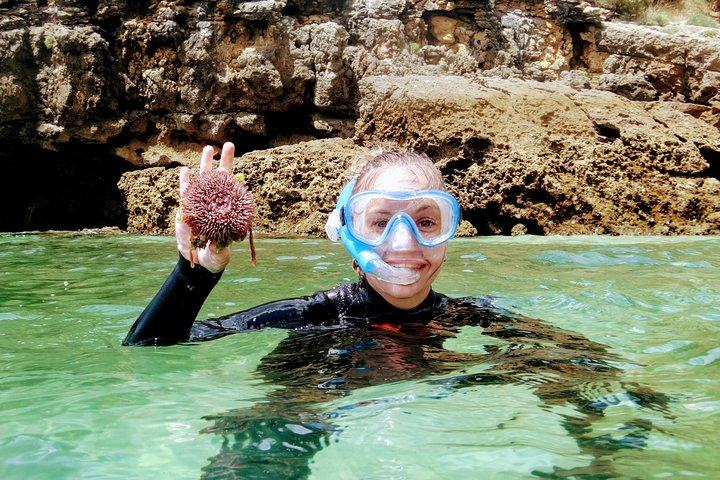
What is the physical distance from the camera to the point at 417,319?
305 centimetres

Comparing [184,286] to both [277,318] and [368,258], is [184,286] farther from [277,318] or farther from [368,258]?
[368,258]

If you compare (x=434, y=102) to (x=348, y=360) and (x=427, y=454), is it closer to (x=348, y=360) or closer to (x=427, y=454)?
(x=348, y=360)

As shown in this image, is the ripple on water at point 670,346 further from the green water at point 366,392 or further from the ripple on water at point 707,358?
the ripple on water at point 707,358

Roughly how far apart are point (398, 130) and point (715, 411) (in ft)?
27.1

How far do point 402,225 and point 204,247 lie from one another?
0.80m

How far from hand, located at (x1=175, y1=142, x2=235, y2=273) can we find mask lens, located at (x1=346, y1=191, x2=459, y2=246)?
61 centimetres

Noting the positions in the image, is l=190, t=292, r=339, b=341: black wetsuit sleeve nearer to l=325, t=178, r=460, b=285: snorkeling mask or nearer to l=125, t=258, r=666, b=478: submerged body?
l=125, t=258, r=666, b=478: submerged body

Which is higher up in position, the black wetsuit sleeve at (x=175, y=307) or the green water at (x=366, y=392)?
the black wetsuit sleeve at (x=175, y=307)

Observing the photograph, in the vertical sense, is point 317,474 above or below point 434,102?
below

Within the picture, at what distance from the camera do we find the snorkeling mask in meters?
2.64

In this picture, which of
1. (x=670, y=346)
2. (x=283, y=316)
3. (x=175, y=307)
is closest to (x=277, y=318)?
(x=283, y=316)

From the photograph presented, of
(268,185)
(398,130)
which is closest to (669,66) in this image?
(398,130)

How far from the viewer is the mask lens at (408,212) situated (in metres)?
2.66

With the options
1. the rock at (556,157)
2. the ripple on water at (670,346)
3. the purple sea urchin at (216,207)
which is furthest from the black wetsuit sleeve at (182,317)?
the rock at (556,157)
